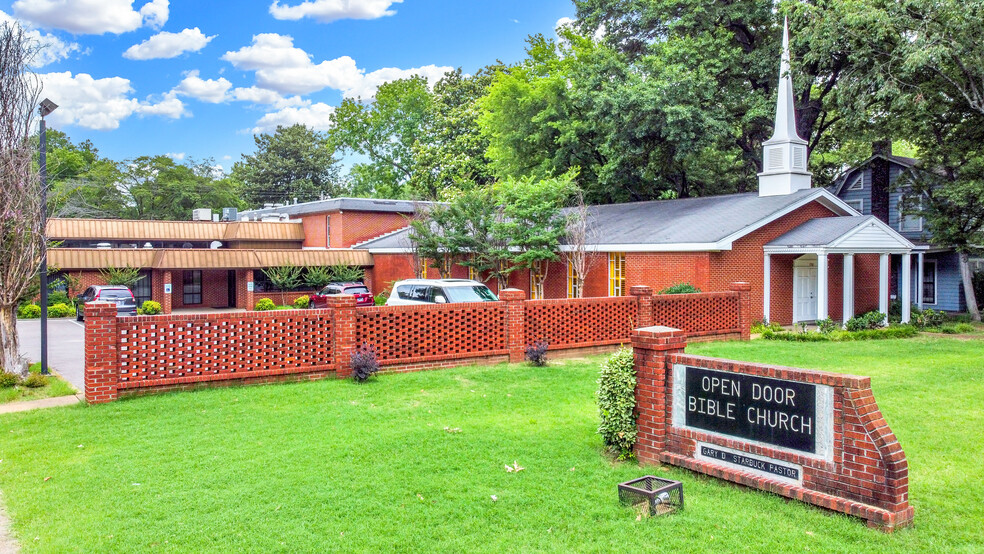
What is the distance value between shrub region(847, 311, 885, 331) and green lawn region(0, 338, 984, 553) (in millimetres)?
8754

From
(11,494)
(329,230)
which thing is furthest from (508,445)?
(329,230)

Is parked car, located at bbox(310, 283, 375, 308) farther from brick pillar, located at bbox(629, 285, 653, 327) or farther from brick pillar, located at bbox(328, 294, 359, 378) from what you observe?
brick pillar, located at bbox(328, 294, 359, 378)

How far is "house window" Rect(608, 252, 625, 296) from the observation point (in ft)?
76.7

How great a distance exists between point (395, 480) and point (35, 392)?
28.4 feet

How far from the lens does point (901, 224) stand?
31125 millimetres

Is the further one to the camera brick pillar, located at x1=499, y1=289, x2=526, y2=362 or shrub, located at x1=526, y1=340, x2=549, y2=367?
brick pillar, located at x1=499, y1=289, x2=526, y2=362

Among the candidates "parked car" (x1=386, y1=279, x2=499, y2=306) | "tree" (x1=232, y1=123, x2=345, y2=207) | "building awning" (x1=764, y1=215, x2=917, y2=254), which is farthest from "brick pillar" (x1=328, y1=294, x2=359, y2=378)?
"tree" (x1=232, y1=123, x2=345, y2=207)

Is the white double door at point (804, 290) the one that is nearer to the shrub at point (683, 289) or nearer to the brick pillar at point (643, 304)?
the shrub at point (683, 289)

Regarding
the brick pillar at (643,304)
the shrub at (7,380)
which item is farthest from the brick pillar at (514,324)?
the shrub at (7,380)

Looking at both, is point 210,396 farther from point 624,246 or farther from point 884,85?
point 884,85

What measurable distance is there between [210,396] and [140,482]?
13.8 feet

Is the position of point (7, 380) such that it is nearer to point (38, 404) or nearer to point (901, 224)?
point (38, 404)

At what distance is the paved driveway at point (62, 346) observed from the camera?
14.6 meters

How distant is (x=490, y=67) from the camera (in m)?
52.5
